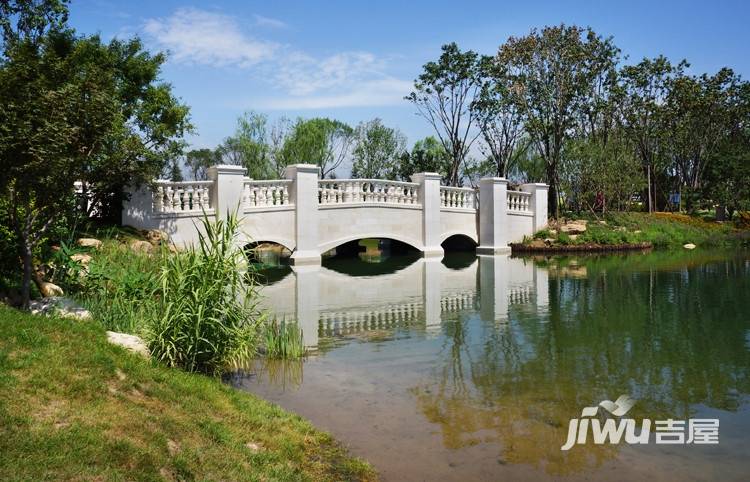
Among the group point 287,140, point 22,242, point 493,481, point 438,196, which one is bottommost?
point 493,481

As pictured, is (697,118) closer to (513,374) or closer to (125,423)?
(513,374)

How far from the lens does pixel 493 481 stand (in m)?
3.64

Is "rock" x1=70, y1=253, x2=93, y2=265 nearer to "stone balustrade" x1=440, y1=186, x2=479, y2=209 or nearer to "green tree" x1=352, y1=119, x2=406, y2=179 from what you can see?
"stone balustrade" x1=440, y1=186, x2=479, y2=209

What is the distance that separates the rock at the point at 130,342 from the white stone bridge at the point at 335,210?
746 centimetres

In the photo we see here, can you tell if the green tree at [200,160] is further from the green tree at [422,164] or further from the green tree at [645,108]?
the green tree at [645,108]

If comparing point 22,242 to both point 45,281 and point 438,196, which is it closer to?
point 45,281

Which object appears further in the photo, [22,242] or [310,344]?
[310,344]

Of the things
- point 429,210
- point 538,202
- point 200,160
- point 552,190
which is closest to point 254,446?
point 429,210

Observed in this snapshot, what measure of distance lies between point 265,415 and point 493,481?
5.55 feet

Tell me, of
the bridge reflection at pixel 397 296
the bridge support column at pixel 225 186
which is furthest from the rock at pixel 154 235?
the bridge reflection at pixel 397 296

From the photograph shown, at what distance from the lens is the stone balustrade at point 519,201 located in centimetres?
2205

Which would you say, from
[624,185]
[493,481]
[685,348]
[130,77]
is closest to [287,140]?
[624,185]

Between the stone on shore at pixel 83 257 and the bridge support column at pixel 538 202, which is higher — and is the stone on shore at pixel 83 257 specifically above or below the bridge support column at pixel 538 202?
below

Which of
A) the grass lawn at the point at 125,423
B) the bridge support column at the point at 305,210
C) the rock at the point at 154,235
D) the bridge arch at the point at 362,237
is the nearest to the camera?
the grass lawn at the point at 125,423
